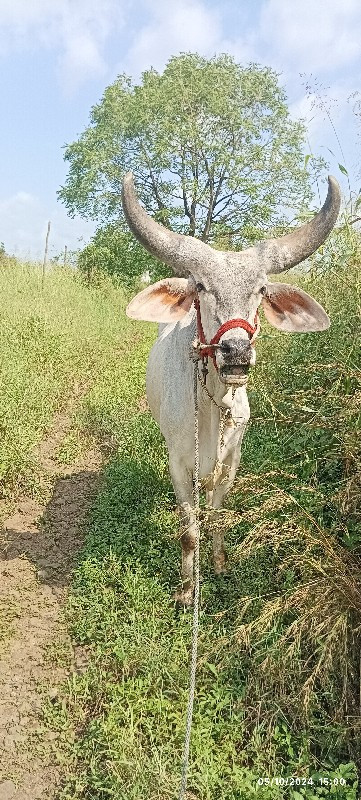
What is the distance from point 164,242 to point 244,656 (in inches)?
83.4

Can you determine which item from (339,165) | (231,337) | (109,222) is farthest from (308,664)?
(109,222)

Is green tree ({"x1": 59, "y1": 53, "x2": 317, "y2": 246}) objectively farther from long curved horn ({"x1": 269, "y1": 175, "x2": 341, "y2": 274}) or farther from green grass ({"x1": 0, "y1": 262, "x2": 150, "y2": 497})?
long curved horn ({"x1": 269, "y1": 175, "x2": 341, "y2": 274})

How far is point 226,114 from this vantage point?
20938 mm

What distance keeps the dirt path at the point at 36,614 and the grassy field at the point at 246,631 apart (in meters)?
0.11

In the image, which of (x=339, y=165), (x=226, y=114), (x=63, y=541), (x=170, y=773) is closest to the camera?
(x=170, y=773)

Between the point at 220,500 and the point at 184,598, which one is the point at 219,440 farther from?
the point at 184,598

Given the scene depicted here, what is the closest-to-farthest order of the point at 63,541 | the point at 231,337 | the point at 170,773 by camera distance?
the point at 170,773
the point at 231,337
the point at 63,541

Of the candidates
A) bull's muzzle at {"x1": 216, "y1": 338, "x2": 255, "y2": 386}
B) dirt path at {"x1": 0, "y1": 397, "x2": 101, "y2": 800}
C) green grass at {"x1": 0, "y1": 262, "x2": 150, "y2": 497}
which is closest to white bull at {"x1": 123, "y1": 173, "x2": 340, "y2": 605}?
bull's muzzle at {"x1": 216, "y1": 338, "x2": 255, "y2": 386}

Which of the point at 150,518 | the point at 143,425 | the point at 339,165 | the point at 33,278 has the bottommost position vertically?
the point at 150,518

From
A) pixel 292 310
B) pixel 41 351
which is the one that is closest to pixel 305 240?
pixel 292 310

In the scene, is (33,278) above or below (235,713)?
above

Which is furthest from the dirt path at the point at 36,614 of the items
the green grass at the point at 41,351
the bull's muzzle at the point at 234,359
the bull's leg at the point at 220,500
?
the bull's muzzle at the point at 234,359

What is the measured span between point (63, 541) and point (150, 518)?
26.2 inches

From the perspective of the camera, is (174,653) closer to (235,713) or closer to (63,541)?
(235,713)
